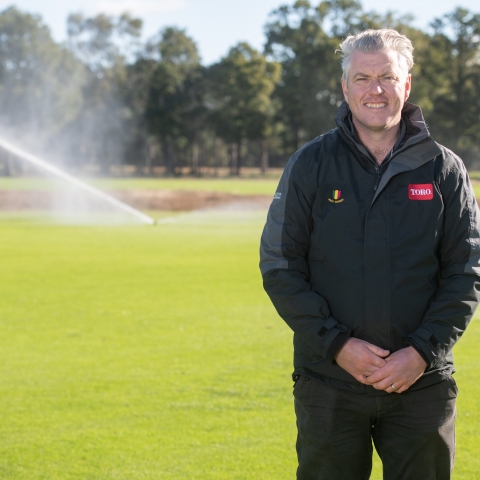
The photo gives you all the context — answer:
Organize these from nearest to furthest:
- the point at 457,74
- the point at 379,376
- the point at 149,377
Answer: the point at 379,376 < the point at 149,377 < the point at 457,74

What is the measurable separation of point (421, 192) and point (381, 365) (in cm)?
64

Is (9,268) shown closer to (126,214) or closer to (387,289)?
(387,289)

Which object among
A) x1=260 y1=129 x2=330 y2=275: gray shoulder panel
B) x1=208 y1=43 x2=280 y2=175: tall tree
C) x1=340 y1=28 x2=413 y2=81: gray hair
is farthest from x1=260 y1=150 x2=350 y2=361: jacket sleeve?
x1=208 y1=43 x2=280 y2=175: tall tree

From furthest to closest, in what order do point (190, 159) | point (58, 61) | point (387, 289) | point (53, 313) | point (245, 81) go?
point (190, 159)
point (245, 81)
point (58, 61)
point (53, 313)
point (387, 289)

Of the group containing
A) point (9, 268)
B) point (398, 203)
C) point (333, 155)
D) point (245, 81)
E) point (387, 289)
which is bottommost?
point (9, 268)

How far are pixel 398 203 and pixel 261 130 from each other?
68.4 m

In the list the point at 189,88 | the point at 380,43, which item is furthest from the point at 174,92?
the point at 380,43

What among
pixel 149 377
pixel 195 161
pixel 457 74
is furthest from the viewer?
pixel 195 161

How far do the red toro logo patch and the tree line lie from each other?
58.2m

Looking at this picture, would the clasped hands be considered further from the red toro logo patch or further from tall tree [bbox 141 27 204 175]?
tall tree [bbox 141 27 204 175]

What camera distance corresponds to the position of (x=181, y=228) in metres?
19.9

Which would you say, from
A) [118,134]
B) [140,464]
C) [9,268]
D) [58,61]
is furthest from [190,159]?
[140,464]

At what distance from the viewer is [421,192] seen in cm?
251

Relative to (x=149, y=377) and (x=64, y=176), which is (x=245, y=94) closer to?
(x=64, y=176)
